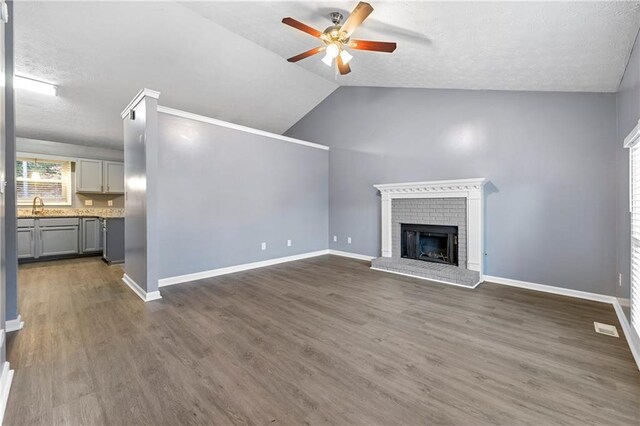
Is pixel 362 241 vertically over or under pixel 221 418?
over

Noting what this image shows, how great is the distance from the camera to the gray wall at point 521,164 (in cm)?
312

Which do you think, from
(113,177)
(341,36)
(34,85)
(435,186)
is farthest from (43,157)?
(435,186)

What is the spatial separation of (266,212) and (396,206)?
93.5 inches

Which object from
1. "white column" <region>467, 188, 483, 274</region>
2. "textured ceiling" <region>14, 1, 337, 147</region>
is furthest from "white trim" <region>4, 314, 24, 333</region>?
"white column" <region>467, 188, 483, 274</region>

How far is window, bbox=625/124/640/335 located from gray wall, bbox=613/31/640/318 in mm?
231

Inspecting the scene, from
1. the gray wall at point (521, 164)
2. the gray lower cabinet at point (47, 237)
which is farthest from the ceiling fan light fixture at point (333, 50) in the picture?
the gray lower cabinet at point (47, 237)

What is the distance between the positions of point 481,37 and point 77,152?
310 inches

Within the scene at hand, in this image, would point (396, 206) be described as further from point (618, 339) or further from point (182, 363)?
point (182, 363)

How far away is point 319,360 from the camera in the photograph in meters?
1.94

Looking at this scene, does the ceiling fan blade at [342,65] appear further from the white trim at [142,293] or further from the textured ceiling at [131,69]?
the white trim at [142,293]

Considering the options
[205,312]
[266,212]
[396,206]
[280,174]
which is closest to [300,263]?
[266,212]

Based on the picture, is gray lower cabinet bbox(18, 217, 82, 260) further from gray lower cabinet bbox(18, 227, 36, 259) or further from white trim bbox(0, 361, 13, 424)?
white trim bbox(0, 361, 13, 424)

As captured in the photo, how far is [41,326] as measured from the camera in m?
2.49

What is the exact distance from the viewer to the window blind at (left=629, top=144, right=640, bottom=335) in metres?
1.98
